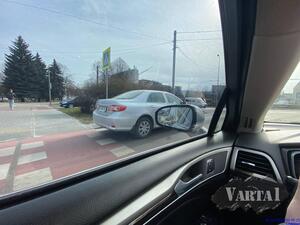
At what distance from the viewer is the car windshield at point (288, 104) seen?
192cm

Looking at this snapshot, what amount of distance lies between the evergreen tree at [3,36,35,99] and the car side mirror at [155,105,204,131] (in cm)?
130

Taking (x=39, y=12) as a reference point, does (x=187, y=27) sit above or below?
above

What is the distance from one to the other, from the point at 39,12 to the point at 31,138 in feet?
2.72

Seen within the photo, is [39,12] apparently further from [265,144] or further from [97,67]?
[265,144]

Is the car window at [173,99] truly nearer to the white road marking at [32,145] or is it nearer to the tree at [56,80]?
the tree at [56,80]

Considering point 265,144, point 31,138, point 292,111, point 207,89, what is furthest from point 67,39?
point 292,111

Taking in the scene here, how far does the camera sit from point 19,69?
128 cm

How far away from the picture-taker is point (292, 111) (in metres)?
2.25

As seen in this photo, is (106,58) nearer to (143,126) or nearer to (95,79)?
(95,79)

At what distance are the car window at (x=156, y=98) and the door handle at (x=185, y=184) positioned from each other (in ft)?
2.77

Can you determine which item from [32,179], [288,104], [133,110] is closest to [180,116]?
[133,110]

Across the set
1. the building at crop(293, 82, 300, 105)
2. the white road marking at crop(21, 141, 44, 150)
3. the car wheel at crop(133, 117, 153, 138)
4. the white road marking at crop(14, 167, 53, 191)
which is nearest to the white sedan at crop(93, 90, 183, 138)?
the car wheel at crop(133, 117, 153, 138)

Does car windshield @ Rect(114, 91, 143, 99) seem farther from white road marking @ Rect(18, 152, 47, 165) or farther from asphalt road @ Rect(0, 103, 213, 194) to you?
white road marking @ Rect(18, 152, 47, 165)

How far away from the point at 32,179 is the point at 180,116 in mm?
1583
